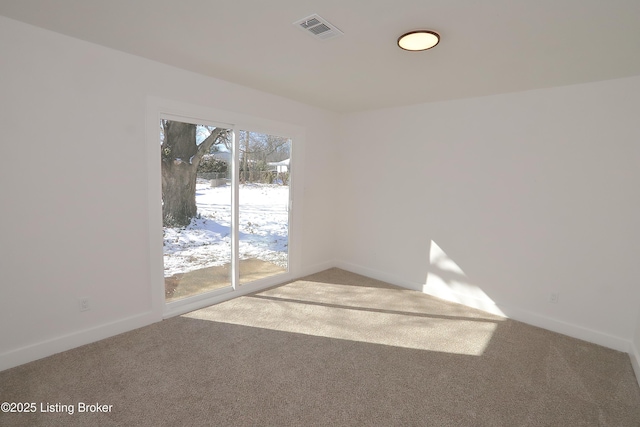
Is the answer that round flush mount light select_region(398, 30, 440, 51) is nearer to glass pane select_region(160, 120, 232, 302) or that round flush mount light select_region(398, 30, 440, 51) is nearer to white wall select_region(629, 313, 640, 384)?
glass pane select_region(160, 120, 232, 302)

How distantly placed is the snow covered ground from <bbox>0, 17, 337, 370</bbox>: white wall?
1.22 ft

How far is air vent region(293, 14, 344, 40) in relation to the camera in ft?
6.26

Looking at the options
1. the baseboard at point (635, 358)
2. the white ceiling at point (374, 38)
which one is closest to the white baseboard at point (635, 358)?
the baseboard at point (635, 358)

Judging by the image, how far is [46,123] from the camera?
233cm

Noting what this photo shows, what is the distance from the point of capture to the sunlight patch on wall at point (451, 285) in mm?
3602

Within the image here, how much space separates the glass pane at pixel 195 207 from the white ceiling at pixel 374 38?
2.32 ft

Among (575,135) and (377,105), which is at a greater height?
(377,105)

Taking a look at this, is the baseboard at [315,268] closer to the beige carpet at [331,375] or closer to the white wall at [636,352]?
the beige carpet at [331,375]

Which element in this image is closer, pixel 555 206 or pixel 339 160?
pixel 555 206

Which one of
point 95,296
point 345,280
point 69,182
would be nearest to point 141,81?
point 69,182

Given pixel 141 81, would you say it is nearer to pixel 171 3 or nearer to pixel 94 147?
pixel 94 147

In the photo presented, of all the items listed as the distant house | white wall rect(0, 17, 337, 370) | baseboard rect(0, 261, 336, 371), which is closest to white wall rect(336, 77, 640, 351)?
the distant house

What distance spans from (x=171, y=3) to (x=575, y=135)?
356 centimetres

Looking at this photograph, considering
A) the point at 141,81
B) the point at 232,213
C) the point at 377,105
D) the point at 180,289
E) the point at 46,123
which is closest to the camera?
the point at 46,123
